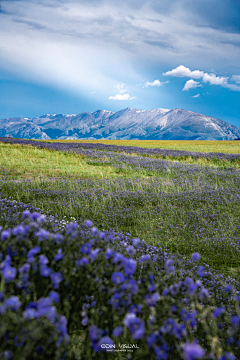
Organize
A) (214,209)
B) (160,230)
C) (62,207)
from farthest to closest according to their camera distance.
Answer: (214,209)
(62,207)
(160,230)

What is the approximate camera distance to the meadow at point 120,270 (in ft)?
4.43

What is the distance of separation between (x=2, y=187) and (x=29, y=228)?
7062 millimetres

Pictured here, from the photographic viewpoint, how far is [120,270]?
78.0 inches

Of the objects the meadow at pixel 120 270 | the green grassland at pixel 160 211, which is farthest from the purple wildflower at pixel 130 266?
the green grassland at pixel 160 211

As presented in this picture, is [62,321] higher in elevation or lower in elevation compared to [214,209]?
higher

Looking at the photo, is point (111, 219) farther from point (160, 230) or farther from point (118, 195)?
point (118, 195)

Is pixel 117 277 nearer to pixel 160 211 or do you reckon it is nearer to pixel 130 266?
pixel 130 266

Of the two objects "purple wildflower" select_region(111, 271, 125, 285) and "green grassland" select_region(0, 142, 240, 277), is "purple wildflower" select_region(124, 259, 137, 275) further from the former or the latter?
"green grassland" select_region(0, 142, 240, 277)

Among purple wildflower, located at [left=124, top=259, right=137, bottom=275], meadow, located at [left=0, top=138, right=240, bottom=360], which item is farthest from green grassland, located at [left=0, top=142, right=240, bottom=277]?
purple wildflower, located at [left=124, top=259, right=137, bottom=275]

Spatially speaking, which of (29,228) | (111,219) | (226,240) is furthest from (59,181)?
(29,228)

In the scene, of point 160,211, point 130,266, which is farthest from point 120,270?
point 160,211

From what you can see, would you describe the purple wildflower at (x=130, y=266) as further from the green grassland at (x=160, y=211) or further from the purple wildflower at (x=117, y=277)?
the green grassland at (x=160, y=211)

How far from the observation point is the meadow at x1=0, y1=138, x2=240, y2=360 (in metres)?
1.35

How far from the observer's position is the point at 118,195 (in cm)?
745
